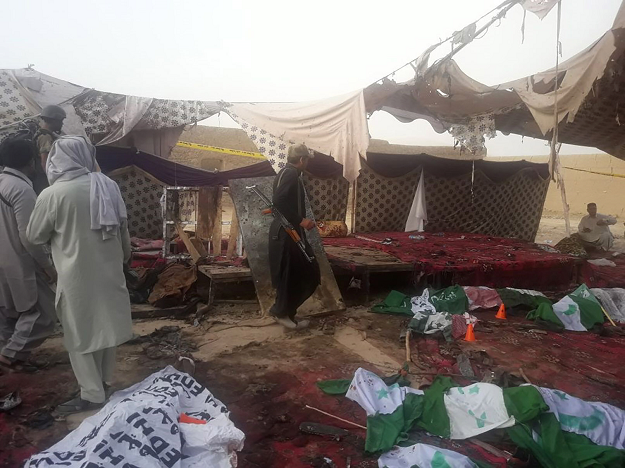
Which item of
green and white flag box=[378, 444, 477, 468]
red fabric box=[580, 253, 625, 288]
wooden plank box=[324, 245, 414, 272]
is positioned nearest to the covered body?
wooden plank box=[324, 245, 414, 272]

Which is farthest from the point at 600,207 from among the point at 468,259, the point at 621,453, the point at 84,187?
the point at 84,187

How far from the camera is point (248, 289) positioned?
5867 mm

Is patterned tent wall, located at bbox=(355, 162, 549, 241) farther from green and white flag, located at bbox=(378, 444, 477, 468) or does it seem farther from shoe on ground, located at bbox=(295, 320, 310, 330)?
green and white flag, located at bbox=(378, 444, 477, 468)

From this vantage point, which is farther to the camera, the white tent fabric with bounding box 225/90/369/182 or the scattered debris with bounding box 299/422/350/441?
the white tent fabric with bounding box 225/90/369/182

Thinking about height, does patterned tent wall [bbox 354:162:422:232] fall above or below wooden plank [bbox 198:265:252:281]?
above

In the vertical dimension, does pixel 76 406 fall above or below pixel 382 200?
below

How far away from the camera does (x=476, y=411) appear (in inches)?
110

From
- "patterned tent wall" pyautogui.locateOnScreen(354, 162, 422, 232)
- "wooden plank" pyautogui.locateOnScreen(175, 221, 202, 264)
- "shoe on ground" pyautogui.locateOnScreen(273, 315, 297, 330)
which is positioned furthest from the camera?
"patterned tent wall" pyautogui.locateOnScreen(354, 162, 422, 232)

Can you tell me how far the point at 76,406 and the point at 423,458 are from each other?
85.0 inches

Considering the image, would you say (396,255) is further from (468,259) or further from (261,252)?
(261,252)

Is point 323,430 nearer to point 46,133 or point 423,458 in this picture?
point 423,458

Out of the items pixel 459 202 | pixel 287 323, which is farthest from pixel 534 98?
pixel 459 202

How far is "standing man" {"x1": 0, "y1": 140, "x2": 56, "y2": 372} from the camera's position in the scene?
3115 mm

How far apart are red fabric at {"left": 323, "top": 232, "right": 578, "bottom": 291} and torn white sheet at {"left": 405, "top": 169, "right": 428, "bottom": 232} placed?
5.12ft
